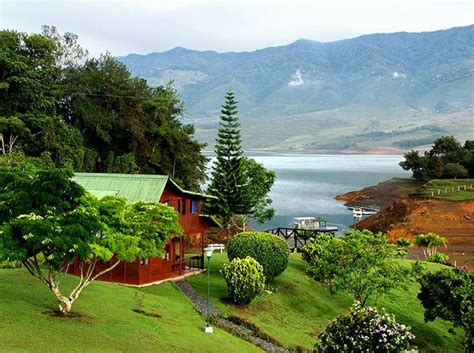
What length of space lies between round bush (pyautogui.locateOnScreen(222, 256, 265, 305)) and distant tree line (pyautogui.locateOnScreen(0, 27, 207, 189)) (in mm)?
23697

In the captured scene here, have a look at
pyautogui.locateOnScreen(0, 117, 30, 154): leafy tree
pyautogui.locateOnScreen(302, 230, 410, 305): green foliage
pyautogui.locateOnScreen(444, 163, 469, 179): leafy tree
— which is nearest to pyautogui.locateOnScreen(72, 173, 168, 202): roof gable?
pyautogui.locateOnScreen(302, 230, 410, 305): green foliage

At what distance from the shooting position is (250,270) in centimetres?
2281

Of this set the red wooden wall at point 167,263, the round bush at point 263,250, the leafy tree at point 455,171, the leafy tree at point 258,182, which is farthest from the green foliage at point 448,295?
the leafy tree at point 455,171

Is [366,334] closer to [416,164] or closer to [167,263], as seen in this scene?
[167,263]

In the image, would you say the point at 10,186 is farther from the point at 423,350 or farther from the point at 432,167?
the point at 432,167

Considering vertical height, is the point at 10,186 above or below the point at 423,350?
above

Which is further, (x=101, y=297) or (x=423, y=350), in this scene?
(x=423, y=350)

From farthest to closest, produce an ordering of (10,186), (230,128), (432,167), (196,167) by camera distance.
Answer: (432,167), (196,167), (230,128), (10,186)

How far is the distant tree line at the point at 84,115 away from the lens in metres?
45.8

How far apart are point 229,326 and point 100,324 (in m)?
5.42

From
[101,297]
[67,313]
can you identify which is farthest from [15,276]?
[67,313]

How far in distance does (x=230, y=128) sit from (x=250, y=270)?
63.8 feet

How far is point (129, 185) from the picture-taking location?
2634 centimetres

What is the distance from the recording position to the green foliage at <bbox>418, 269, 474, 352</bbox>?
74.9 feet
